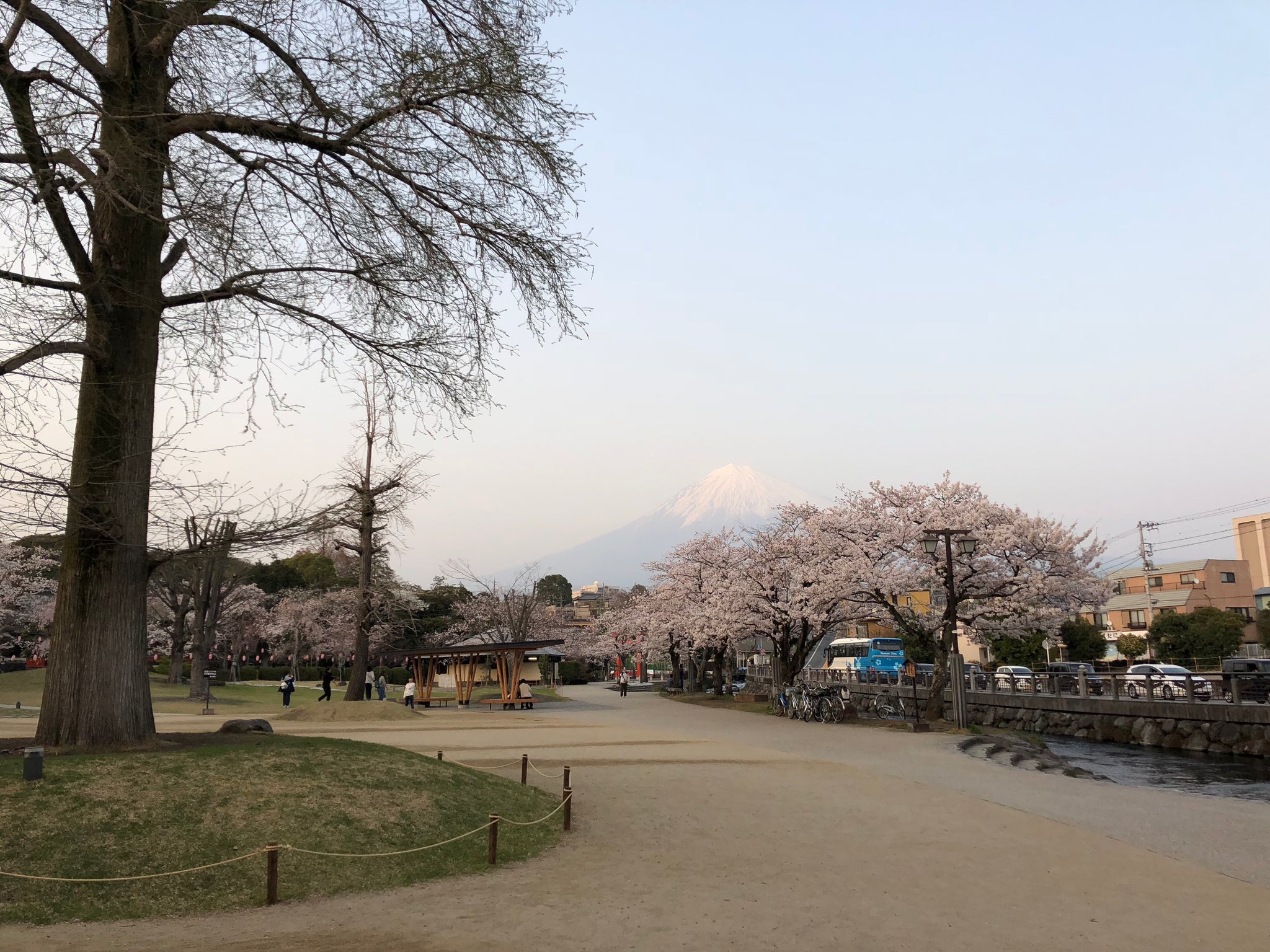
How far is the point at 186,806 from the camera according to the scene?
26.6 ft

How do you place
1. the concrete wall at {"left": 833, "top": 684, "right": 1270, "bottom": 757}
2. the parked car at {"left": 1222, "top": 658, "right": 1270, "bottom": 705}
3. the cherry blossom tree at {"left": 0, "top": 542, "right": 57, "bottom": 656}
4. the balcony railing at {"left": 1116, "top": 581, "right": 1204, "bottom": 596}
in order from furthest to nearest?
1. the balcony railing at {"left": 1116, "top": 581, "right": 1204, "bottom": 596}
2. the cherry blossom tree at {"left": 0, "top": 542, "right": 57, "bottom": 656}
3. the parked car at {"left": 1222, "top": 658, "right": 1270, "bottom": 705}
4. the concrete wall at {"left": 833, "top": 684, "right": 1270, "bottom": 757}

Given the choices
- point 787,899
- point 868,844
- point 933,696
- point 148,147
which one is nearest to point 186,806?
point 787,899

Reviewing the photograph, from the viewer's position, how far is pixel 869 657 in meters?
49.8

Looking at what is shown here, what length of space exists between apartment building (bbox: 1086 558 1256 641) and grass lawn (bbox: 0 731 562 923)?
61.8 meters

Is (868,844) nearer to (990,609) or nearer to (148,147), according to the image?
(148,147)

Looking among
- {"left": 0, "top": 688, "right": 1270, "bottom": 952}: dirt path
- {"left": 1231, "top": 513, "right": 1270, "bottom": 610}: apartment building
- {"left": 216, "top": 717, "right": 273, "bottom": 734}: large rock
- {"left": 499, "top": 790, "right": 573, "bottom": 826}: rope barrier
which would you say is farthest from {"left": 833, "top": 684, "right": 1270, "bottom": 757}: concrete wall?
{"left": 1231, "top": 513, "right": 1270, "bottom": 610}: apartment building

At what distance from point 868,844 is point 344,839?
18.6ft

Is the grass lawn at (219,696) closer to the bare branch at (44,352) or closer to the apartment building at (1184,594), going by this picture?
the bare branch at (44,352)

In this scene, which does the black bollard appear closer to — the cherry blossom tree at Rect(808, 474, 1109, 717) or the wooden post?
the wooden post

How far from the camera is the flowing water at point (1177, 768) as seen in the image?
18250 millimetres

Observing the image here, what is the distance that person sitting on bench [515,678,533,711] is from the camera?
3353 centimetres

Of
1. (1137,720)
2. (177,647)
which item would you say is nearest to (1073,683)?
(1137,720)

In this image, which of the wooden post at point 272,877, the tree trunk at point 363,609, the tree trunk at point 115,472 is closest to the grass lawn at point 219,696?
the tree trunk at point 363,609

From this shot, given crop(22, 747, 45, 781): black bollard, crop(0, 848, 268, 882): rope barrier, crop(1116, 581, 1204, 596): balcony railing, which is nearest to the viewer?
crop(0, 848, 268, 882): rope barrier
